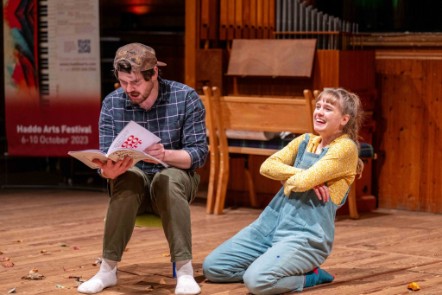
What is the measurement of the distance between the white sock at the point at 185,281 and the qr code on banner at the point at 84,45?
12.6 feet

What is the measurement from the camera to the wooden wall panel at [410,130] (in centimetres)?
724

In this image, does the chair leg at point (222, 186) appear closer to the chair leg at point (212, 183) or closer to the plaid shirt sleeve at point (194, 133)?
the chair leg at point (212, 183)

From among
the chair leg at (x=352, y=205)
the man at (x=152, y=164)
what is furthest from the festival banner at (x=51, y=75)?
the man at (x=152, y=164)

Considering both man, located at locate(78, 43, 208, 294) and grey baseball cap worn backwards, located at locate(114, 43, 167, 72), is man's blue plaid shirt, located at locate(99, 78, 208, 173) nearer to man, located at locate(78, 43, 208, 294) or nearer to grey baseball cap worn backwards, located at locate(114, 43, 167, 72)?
man, located at locate(78, 43, 208, 294)

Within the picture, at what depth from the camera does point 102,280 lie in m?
4.58

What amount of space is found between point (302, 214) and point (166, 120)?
2.49 feet

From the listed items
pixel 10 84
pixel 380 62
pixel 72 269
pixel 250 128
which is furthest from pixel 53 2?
pixel 72 269

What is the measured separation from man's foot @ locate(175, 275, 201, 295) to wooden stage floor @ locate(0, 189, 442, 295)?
0.28 ft

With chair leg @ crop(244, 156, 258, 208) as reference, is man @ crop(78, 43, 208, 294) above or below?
above

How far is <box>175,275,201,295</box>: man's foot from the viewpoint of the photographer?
4.47m

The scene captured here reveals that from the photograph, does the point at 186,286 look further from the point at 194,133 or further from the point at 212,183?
the point at 212,183

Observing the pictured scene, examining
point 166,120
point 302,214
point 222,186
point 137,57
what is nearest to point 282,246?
point 302,214

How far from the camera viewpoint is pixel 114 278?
465 centimetres

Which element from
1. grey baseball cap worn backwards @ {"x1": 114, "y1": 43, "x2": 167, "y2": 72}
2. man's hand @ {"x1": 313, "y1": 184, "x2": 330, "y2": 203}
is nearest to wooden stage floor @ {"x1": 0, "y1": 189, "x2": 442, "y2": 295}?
man's hand @ {"x1": 313, "y1": 184, "x2": 330, "y2": 203}
